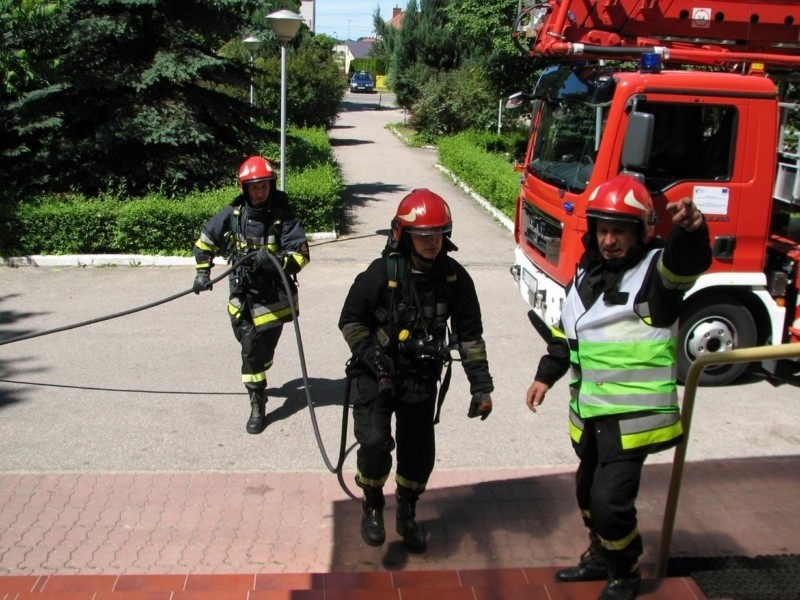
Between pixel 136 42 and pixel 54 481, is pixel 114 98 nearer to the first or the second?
pixel 136 42

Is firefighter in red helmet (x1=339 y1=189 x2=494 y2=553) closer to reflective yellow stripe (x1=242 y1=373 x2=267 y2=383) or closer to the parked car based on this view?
reflective yellow stripe (x1=242 y1=373 x2=267 y2=383)

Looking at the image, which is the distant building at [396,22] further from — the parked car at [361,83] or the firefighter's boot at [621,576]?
the firefighter's boot at [621,576]

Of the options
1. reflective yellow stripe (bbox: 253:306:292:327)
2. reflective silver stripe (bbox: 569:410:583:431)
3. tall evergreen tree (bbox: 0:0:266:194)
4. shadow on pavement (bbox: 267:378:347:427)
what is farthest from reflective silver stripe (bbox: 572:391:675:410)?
tall evergreen tree (bbox: 0:0:266:194)

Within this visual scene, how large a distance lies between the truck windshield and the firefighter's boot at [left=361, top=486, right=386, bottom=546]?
3487 millimetres

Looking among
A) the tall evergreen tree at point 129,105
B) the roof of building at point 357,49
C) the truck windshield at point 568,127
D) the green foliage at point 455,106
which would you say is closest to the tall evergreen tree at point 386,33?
the green foliage at point 455,106

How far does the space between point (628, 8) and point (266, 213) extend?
382cm

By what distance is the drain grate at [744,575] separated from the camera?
354 cm

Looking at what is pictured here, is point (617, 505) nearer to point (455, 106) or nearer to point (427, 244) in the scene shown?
point (427, 244)

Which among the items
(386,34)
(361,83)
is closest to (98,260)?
(386,34)

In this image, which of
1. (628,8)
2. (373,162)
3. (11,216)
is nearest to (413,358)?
(628,8)

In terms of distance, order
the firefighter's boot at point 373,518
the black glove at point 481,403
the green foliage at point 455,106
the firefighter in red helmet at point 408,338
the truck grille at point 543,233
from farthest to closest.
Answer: the green foliage at point 455,106 → the truck grille at point 543,233 → the firefighter's boot at point 373,518 → the black glove at point 481,403 → the firefighter in red helmet at point 408,338

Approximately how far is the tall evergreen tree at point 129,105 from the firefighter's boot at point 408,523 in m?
9.76

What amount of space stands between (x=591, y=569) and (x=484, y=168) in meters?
13.7

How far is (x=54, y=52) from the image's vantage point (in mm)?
12969
